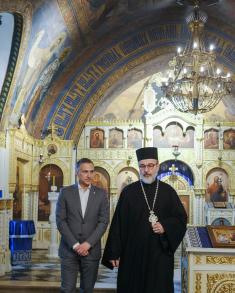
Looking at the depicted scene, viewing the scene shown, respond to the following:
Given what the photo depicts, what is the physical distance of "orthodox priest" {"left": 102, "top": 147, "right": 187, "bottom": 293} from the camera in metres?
5.62

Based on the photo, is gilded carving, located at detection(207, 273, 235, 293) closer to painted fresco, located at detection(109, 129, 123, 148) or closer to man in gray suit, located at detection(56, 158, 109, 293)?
man in gray suit, located at detection(56, 158, 109, 293)

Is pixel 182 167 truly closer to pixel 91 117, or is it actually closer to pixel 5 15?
pixel 91 117

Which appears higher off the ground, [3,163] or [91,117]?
[91,117]

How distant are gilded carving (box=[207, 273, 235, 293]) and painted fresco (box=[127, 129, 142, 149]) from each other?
39.0 feet

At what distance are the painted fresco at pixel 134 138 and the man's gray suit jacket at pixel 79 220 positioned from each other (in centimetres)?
1212

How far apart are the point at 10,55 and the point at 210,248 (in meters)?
7.25

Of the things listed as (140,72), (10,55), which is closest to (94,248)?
(10,55)

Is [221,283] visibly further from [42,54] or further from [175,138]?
[175,138]

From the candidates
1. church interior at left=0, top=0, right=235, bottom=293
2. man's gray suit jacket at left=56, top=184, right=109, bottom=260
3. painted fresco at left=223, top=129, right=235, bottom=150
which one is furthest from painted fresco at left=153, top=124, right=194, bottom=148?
man's gray suit jacket at left=56, top=184, right=109, bottom=260

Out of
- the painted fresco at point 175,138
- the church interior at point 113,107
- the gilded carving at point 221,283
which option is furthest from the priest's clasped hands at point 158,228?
the painted fresco at point 175,138

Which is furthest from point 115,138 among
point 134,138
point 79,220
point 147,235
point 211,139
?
point 147,235

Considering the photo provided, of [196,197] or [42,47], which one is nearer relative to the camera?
[42,47]

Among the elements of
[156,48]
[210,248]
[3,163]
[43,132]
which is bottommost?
[210,248]

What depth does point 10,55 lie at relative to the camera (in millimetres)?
12008
